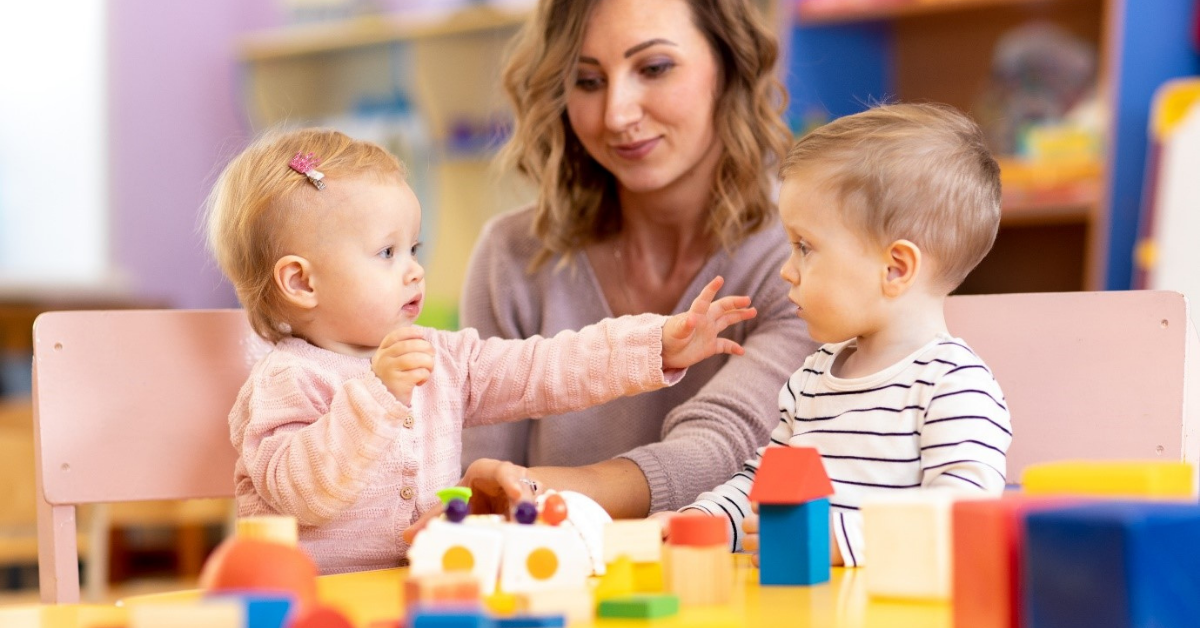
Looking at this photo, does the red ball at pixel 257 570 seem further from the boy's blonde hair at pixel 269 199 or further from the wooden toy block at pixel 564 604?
the boy's blonde hair at pixel 269 199

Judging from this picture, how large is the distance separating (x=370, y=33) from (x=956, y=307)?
3.16m

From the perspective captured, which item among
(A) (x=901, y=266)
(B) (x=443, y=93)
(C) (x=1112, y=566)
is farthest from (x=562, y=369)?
(B) (x=443, y=93)

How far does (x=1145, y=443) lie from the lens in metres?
1.17

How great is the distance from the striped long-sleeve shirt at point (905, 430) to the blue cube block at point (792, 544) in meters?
0.09

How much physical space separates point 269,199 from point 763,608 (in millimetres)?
670

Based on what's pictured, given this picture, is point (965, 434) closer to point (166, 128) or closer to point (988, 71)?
point (988, 71)

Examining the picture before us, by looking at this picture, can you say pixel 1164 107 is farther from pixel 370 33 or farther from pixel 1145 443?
pixel 370 33

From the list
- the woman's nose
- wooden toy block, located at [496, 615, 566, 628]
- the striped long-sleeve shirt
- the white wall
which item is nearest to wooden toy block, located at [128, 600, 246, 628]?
wooden toy block, located at [496, 615, 566, 628]

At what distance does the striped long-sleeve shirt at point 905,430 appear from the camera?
35.6 inches

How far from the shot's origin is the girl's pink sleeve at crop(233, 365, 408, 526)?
39.9 inches

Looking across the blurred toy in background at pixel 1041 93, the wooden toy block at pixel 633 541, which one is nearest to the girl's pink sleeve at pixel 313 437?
the wooden toy block at pixel 633 541

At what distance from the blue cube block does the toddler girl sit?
0.35 metres

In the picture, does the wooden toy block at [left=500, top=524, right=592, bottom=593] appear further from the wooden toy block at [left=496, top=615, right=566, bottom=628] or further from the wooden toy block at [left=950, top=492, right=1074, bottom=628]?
the wooden toy block at [left=950, top=492, right=1074, bottom=628]

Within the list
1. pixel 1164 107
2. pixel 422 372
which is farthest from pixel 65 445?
pixel 1164 107
